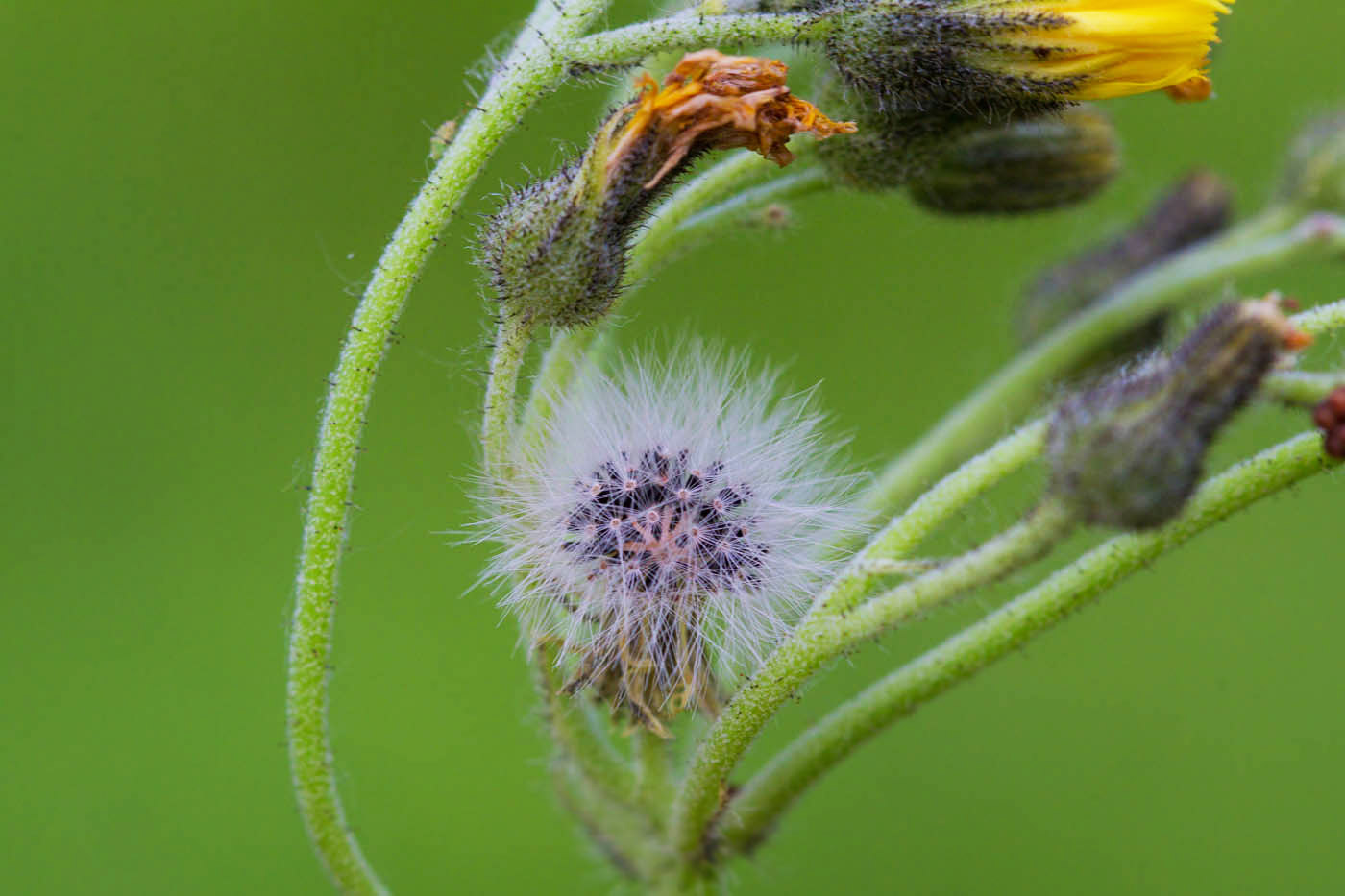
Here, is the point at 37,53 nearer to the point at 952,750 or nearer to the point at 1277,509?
the point at 952,750

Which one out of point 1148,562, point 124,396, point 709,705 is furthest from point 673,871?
point 124,396

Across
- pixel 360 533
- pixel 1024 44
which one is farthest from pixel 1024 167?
pixel 360 533

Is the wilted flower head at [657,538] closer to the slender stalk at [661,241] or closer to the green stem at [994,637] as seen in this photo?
the slender stalk at [661,241]

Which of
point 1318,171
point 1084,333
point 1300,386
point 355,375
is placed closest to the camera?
point 1300,386

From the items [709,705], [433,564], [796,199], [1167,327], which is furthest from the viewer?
[433,564]

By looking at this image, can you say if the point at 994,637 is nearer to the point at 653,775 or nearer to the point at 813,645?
the point at 813,645

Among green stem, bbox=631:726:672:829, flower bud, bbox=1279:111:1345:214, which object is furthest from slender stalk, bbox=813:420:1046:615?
flower bud, bbox=1279:111:1345:214
